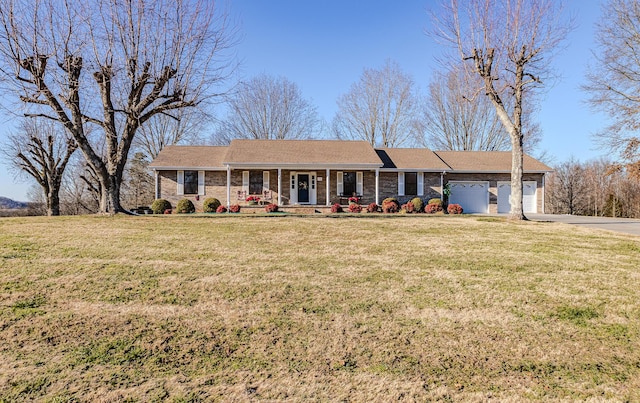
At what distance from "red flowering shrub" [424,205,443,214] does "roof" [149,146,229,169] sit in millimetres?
12535

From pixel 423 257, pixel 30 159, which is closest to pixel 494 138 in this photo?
pixel 423 257

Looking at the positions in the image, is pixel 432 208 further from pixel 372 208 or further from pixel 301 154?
pixel 301 154

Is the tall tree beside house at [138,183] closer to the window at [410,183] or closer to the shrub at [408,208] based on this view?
the window at [410,183]

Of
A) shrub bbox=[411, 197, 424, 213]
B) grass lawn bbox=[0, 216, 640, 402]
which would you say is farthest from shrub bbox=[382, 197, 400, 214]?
grass lawn bbox=[0, 216, 640, 402]

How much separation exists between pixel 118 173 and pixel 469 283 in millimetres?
12003

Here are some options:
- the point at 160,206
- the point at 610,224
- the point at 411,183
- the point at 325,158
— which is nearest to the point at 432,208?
the point at 411,183

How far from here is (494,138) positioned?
103 ft

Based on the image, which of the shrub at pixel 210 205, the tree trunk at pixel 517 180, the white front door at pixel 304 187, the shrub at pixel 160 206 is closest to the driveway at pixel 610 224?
the tree trunk at pixel 517 180

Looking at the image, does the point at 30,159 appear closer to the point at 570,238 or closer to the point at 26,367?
the point at 26,367

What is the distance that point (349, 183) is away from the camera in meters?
21.5

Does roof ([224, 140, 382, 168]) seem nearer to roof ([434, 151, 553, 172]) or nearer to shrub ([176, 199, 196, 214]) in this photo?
shrub ([176, 199, 196, 214])

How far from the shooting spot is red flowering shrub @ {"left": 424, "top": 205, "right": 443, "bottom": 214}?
19641mm

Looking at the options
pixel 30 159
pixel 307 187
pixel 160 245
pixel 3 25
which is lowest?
pixel 160 245

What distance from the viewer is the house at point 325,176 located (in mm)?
20312
